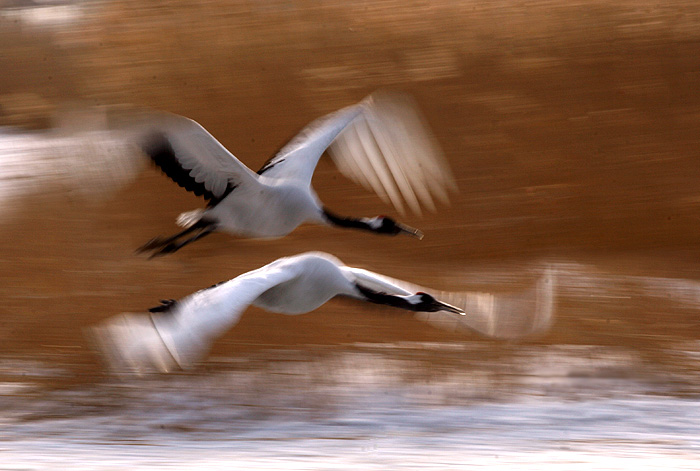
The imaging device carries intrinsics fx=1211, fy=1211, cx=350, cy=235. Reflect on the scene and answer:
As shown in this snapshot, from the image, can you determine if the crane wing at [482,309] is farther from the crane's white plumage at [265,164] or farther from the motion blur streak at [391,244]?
the crane's white plumage at [265,164]

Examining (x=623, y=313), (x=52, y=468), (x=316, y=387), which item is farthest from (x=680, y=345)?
(x=52, y=468)

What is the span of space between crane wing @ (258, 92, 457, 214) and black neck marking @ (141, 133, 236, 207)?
0.32 metres

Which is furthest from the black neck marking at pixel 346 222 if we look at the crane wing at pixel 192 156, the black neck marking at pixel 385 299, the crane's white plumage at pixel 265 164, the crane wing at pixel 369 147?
the black neck marking at pixel 385 299

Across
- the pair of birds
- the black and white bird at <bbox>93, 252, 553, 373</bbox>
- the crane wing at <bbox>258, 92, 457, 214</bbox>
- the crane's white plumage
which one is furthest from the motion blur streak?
the crane wing at <bbox>258, 92, 457, 214</bbox>

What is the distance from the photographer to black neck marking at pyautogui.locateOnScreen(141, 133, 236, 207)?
6.14 metres

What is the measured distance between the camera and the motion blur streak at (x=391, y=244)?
7512 millimetres

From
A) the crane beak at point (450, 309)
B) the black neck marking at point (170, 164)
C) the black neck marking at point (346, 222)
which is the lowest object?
the crane beak at point (450, 309)

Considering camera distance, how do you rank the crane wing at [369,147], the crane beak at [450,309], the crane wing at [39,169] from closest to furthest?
the crane beak at [450,309], the crane wing at [369,147], the crane wing at [39,169]

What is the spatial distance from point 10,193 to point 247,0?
3.39m

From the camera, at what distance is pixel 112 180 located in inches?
242

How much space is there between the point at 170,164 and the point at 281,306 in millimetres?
964

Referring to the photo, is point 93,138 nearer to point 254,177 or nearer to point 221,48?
point 254,177

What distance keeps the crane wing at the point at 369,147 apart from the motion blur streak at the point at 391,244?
0.85 m

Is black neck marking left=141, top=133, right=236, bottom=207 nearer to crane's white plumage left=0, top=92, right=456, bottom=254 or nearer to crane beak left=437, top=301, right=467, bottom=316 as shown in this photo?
crane's white plumage left=0, top=92, right=456, bottom=254
